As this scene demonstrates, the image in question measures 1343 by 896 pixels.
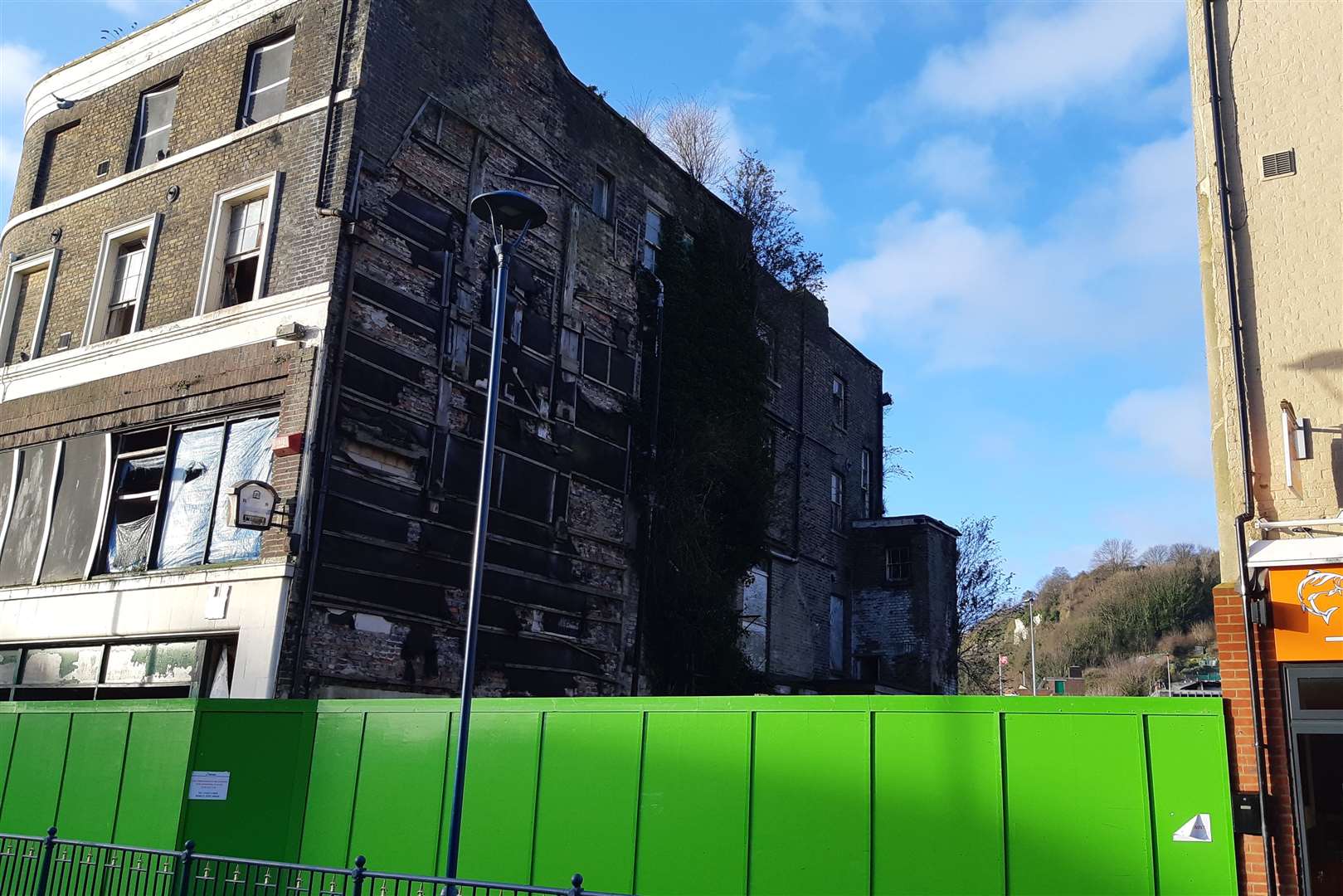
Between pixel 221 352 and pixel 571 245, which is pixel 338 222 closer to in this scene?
pixel 221 352

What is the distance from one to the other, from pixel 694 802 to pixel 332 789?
4.90 metres

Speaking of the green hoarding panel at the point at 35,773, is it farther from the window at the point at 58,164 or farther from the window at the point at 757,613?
the window at the point at 757,613

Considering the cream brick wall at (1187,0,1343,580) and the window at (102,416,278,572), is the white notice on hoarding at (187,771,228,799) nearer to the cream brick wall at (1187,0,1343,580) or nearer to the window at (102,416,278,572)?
the window at (102,416,278,572)

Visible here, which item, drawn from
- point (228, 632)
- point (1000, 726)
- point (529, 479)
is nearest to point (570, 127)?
point (529, 479)

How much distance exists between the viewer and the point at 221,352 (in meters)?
17.6

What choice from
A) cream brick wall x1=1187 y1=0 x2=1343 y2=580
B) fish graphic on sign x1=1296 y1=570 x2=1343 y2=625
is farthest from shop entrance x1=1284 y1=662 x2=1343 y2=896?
cream brick wall x1=1187 y1=0 x2=1343 y2=580

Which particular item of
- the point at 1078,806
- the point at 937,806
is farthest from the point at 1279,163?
the point at 937,806

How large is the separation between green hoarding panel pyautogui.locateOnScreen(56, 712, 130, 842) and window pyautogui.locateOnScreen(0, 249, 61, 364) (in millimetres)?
9093

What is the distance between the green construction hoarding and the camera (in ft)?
31.4

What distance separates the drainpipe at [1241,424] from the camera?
30.9 feet

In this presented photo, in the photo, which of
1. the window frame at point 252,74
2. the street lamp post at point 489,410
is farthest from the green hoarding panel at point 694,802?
the window frame at point 252,74

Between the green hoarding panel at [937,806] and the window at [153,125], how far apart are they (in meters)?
17.4

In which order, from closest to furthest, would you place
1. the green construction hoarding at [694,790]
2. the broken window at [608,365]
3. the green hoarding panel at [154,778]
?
the green construction hoarding at [694,790]
the green hoarding panel at [154,778]
the broken window at [608,365]

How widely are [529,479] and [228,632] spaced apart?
228 inches
